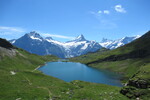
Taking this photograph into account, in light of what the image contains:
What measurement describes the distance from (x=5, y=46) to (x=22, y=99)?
12950 cm

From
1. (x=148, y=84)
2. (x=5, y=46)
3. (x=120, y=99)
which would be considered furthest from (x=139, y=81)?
(x=5, y=46)

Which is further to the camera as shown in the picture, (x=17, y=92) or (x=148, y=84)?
(x=148, y=84)

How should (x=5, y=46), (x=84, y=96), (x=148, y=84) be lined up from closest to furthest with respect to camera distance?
(x=84, y=96), (x=148, y=84), (x=5, y=46)

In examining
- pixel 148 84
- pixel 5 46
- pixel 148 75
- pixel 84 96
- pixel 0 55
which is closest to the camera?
pixel 84 96

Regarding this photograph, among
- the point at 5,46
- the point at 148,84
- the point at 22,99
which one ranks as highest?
the point at 5,46

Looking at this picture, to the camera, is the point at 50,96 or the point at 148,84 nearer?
the point at 50,96

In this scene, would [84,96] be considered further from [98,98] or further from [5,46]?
[5,46]

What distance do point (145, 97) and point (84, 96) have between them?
58.7 ft

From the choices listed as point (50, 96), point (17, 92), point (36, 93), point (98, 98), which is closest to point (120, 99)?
point (98, 98)

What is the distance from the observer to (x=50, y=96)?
44.6 metres

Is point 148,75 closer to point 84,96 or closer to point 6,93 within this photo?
point 84,96

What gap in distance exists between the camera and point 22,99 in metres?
39.8

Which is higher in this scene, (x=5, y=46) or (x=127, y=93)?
(x=5, y=46)

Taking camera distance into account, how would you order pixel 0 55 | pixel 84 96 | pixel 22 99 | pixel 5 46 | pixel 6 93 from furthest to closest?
1. pixel 5 46
2. pixel 0 55
3. pixel 84 96
4. pixel 6 93
5. pixel 22 99
